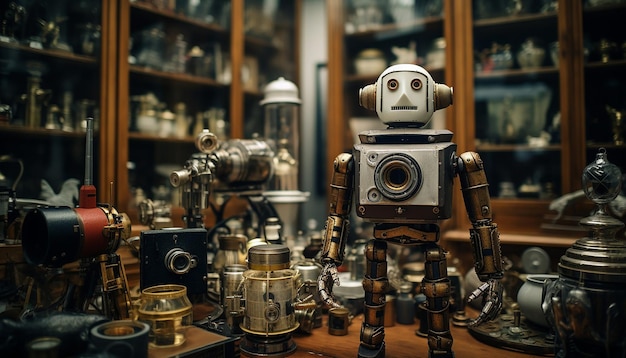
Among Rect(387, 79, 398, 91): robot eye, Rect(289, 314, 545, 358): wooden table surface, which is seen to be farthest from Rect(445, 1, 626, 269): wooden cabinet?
Rect(387, 79, 398, 91): robot eye

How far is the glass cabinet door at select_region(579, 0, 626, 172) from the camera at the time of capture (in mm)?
2363

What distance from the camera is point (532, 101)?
258 centimetres

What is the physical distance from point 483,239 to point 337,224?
0.44m

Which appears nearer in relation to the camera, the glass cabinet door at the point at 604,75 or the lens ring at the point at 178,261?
the lens ring at the point at 178,261

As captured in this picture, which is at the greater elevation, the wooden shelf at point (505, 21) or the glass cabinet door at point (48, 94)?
the wooden shelf at point (505, 21)

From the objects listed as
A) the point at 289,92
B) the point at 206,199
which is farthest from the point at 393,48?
the point at 206,199

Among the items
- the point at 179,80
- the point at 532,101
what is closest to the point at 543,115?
the point at 532,101

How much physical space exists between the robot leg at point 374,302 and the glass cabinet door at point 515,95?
47.7 inches

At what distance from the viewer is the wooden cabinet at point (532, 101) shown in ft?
7.76

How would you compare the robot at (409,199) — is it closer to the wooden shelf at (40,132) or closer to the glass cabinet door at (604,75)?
the glass cabinet door at (604,75)

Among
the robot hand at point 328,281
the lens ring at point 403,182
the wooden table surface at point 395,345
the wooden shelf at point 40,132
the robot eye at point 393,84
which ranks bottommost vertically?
the wooden table surface at point 395,345

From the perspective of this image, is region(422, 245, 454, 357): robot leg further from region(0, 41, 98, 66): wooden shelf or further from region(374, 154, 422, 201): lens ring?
region(0, 41, 98, 66): wooden shelf

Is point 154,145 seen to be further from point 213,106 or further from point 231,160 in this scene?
point 231,160

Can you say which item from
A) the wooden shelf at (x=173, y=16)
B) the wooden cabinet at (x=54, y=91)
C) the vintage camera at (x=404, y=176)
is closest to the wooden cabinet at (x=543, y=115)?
the vintage camera at (x=404, y=176)
